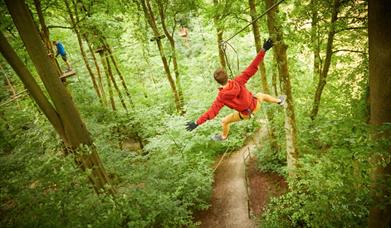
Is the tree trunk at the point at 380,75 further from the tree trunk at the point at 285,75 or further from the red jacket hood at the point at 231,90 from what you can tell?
the tree trunk at the point at 285,75

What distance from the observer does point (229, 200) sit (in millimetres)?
11773

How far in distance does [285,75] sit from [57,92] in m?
5.62

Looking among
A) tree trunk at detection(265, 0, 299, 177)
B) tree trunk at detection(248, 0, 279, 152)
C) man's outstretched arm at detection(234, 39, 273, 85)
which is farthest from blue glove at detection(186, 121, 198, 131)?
tree trunk at detection(248, 0, 279, 152)

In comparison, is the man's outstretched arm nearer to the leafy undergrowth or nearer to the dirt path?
the leafy undergrowth

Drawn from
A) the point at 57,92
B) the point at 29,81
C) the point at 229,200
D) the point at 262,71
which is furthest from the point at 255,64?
the point at 229,200

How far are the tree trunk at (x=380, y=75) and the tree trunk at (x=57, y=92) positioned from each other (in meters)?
5.00

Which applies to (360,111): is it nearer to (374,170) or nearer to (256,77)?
(374,170)

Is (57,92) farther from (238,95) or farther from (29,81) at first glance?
(238,95)

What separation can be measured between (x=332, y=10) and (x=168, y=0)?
8.33 m

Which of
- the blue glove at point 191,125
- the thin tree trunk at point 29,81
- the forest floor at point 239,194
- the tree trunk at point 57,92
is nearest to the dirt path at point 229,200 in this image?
the forest floor at point 239,194

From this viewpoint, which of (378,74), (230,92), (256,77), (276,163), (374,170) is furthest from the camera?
(256,77)

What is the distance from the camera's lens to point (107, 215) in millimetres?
4871

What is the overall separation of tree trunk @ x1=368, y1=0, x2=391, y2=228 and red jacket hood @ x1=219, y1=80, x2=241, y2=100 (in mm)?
2739

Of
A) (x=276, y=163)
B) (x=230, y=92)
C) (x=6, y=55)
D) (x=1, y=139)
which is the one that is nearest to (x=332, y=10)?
(x=230, y=92)
